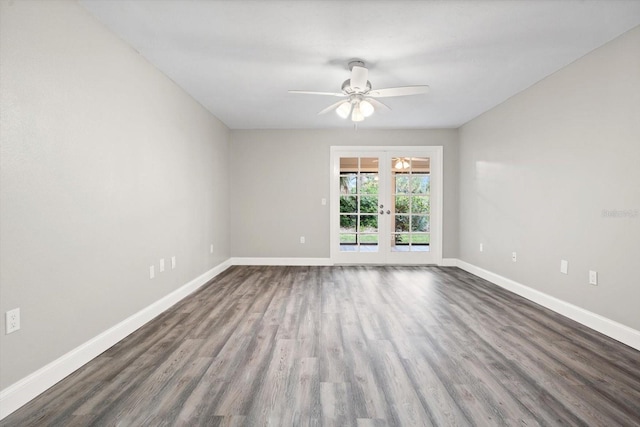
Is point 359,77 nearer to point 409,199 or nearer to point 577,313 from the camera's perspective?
point 577,313

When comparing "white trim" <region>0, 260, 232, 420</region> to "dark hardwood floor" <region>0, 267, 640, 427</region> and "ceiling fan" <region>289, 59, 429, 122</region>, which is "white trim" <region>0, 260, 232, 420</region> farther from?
"ceiling fan" <region>289, 59, 429, 122</region>

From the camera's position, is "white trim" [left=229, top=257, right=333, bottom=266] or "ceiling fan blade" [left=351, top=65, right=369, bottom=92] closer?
"ceiling fan blade" [left=351, top=65, right=369, bottom=92]

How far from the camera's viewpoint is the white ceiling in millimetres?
2170

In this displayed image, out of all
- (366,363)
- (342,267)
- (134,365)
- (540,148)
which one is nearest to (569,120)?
(540,148)

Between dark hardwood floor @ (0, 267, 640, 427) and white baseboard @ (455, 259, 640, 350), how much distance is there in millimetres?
93

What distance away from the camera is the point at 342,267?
535 cm

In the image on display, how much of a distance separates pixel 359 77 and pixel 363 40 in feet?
1.18

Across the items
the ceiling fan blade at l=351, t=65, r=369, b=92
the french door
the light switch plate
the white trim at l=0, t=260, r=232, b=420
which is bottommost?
the white trim at l=0, t=260, r=232, b=420

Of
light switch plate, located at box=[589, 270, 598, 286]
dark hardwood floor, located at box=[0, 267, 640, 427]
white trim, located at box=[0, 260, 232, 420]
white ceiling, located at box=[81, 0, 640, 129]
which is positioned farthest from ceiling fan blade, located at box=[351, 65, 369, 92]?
white trim, located at box=[0, 260, 232, 420]

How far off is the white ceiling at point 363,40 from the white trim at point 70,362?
2.32 meters

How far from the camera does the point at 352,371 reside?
198 centimetres

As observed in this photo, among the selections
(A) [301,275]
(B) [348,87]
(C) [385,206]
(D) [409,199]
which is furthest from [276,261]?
(B) [348,87]

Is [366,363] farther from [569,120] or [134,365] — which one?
[569,120]

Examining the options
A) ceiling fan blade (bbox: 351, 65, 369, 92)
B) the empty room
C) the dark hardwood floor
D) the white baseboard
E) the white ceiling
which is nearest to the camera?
the dark hardwood floor
